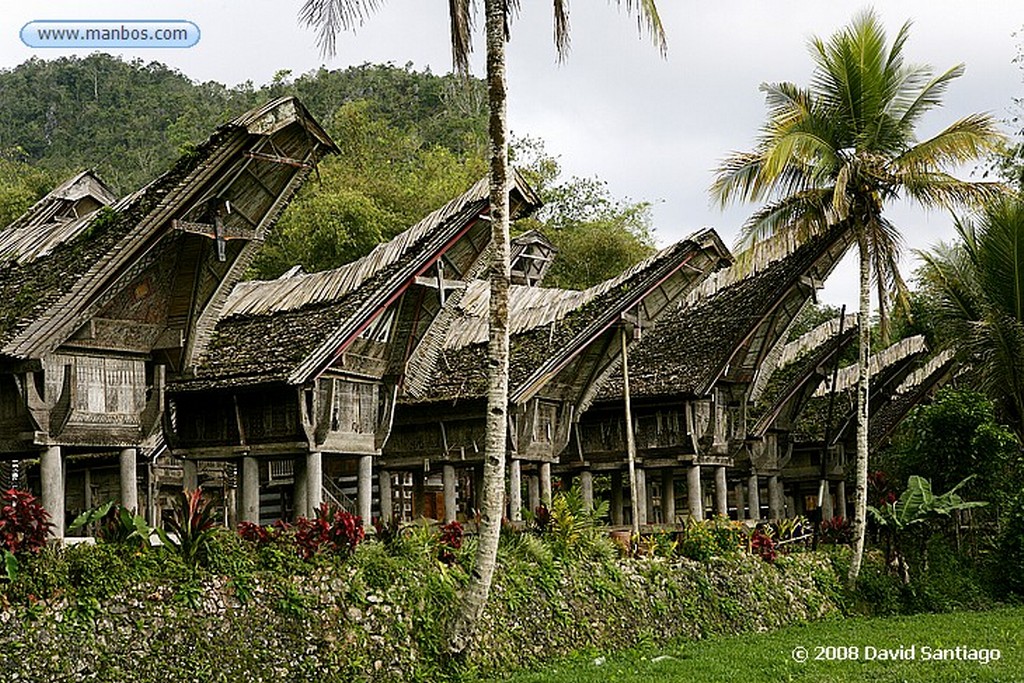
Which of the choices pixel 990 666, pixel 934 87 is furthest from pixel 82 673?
pixel 934 87

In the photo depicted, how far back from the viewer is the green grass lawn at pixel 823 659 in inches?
580

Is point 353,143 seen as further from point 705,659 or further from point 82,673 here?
point 82,673

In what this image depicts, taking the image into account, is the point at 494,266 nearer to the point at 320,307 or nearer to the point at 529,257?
the point at 320,307

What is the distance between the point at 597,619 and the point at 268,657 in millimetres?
5908

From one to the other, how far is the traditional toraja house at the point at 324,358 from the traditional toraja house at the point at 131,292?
213 centimetres

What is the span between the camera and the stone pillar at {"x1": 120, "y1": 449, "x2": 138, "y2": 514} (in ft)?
47.5

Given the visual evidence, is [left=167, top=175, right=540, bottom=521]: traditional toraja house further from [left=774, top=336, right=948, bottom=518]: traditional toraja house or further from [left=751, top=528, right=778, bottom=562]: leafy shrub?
[left=774, top=336, right=948, bottom=518]: traditional toraja house

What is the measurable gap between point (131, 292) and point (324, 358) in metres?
3.12

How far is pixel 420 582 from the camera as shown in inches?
593

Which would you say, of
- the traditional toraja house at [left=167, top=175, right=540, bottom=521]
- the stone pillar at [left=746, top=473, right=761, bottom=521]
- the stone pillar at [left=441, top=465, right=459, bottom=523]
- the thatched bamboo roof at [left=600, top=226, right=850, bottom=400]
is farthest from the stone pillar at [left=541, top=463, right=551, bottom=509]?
the stone pillar at [left=746, top=473, right=761, bottom=521]

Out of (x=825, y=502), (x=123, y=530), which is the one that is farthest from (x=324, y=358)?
(x=825, y=502)

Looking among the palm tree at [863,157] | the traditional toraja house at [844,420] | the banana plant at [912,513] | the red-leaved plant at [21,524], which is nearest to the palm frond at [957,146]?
the palm tree at [863,157]

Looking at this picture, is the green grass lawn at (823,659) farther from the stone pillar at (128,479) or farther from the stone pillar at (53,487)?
the stone pillar at (53,487)

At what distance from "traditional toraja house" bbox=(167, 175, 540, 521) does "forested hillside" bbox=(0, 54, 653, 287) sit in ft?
34.5
